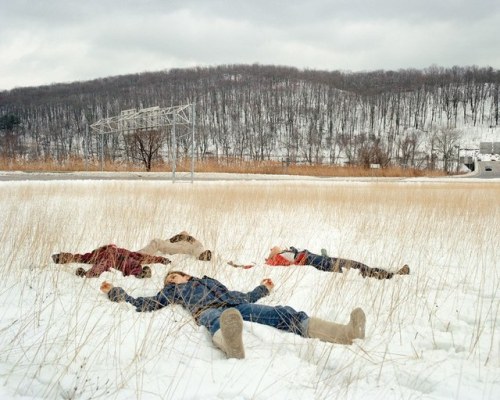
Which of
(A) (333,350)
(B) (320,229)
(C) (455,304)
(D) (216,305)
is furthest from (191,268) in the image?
(B) (320,229)

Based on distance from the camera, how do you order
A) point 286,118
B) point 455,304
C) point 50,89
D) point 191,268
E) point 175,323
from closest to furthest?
point 175,323 → point 455,304 → point 191,268 → point 286,118 → point 50,89

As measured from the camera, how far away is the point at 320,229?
24.1 ft

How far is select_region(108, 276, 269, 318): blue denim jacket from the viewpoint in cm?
290

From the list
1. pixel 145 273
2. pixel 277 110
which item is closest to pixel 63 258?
pixel 145 273

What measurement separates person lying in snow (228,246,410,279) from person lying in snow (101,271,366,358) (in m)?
1.12

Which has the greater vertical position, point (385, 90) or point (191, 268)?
point (385, 90)

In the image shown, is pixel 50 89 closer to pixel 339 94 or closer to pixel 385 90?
pixel 339 94

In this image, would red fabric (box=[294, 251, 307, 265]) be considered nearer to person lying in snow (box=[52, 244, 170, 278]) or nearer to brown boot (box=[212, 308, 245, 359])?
person lying in snow (box=[52, 244, 170, 278])

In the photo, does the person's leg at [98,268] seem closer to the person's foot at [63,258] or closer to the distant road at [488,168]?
the person's foot at [63,258]

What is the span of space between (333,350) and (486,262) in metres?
3.37

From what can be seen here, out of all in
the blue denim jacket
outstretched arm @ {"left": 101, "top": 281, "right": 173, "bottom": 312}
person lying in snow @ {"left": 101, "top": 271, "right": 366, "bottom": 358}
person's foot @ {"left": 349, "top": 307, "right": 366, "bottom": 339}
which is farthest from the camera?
outstretched arm @ {"left": 101, "top": 281, "right": 173, "bottom": 312}

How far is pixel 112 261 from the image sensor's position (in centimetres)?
404

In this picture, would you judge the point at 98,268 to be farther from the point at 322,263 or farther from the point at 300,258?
the point at 322,263

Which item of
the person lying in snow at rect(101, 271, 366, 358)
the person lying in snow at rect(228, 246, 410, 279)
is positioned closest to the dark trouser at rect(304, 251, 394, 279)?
the person lying in snow at rect(228, 246, 410, 279)
